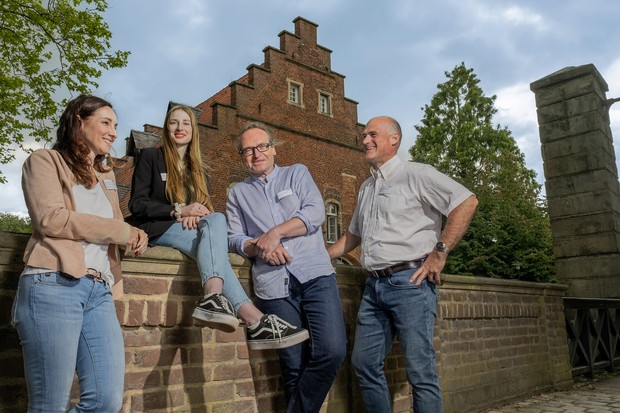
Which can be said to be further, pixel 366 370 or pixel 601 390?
pixel 601 390

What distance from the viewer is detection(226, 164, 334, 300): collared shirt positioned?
319cm

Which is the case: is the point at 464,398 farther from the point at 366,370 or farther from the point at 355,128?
the point at 355,128

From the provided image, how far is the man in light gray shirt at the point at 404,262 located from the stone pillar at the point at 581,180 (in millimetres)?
6700

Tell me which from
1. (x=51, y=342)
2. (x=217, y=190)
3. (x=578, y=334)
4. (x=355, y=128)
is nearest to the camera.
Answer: (x=51, y=342)

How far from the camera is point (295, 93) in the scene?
2386 cm

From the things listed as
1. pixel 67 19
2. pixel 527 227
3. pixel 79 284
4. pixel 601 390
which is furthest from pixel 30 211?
pixel 527 227

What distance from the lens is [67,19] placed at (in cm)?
1273

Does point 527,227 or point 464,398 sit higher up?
point 527,227

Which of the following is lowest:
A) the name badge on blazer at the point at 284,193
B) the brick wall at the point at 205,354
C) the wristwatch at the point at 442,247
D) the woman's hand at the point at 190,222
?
the brick wall at the point at 205,354

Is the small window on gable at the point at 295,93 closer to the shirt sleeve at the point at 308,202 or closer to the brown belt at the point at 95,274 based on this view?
the shirt sleeve at the point at 308,202

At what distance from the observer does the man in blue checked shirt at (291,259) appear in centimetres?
310

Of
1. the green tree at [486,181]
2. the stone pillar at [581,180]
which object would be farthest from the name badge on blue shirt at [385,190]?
the green tree at [486,181]

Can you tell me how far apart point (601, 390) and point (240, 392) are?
5.45 m

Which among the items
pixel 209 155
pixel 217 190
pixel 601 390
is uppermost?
pixel 209 155
